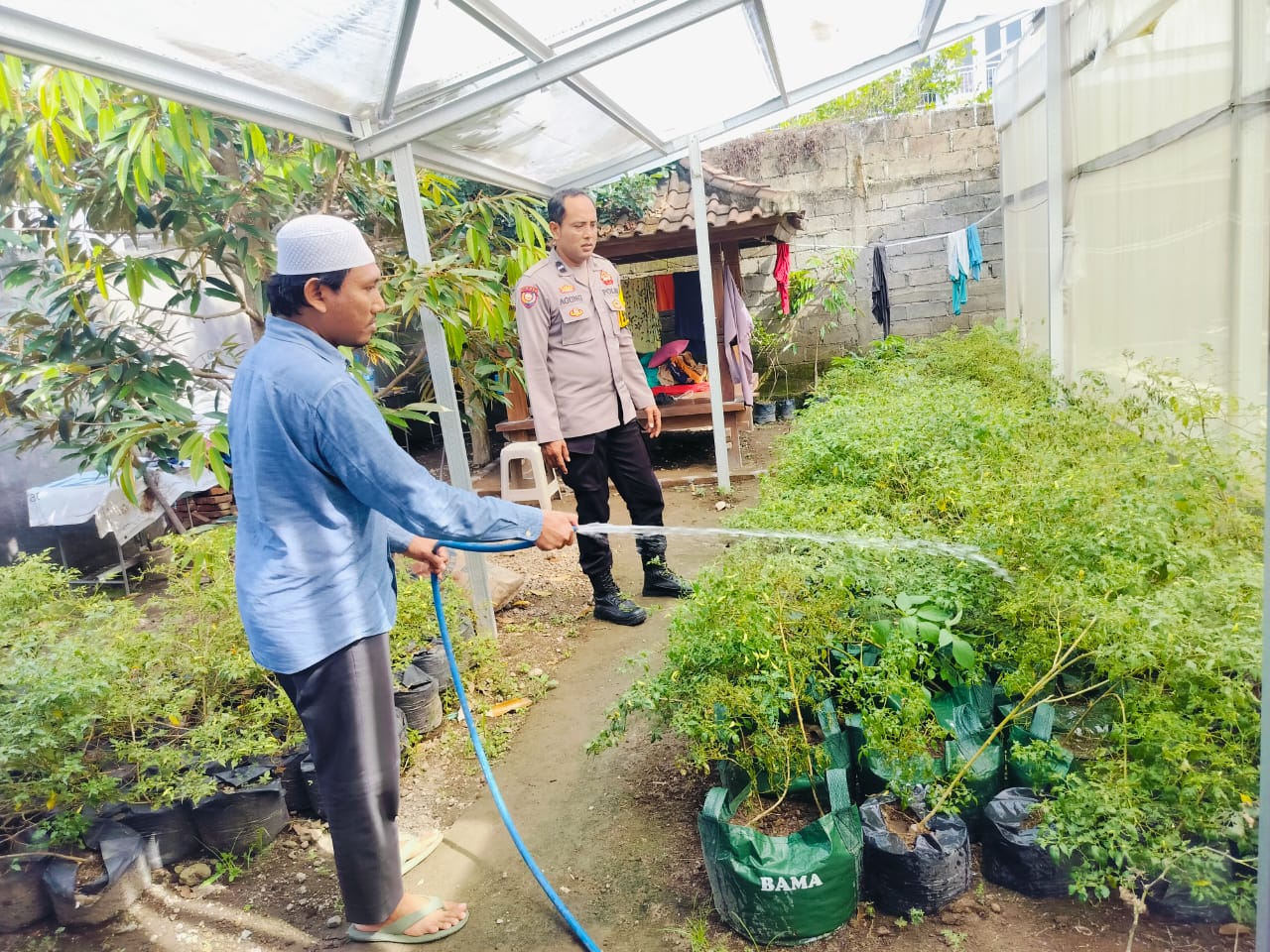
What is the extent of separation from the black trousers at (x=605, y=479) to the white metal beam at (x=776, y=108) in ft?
7.67

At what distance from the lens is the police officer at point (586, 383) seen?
423 centimetres

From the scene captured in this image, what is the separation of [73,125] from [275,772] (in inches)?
102

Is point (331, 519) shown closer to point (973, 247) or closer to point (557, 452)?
point (557, 452)

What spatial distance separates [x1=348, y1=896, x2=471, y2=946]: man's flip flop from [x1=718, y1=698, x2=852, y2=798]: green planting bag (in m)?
0.92

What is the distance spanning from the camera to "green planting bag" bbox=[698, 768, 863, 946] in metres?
2.05

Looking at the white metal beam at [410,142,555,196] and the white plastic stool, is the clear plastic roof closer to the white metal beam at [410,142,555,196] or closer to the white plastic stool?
the white metal beam at [410,142,555,196]

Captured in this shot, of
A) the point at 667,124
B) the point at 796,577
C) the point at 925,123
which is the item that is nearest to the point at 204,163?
the point at 796,577

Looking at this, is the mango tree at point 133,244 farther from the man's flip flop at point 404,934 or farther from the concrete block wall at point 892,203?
the concrete block wall at point 892,203

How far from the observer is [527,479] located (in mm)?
8148

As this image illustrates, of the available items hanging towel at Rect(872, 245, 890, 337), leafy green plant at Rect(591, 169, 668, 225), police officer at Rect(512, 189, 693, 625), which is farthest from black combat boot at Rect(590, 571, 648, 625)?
hanging towel at Rect(872, 245, 890, 337)

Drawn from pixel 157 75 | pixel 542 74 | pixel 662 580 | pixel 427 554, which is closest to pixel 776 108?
pixel 542 74

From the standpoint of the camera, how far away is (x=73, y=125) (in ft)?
10.5

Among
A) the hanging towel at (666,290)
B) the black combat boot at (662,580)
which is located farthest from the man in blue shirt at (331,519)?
the hanging towel at (666,290)

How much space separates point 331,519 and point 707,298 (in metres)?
5.10
